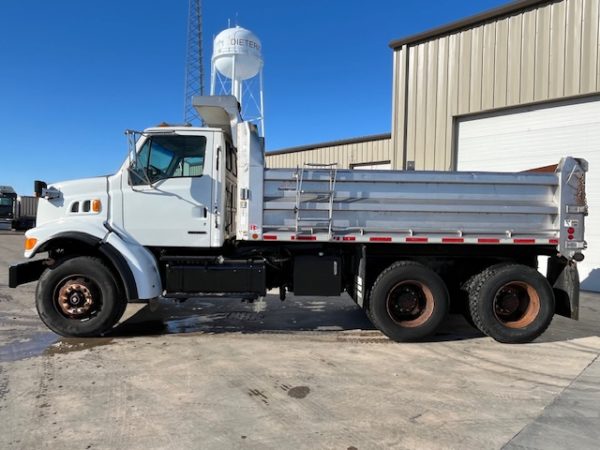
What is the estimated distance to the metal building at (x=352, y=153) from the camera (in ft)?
52.4

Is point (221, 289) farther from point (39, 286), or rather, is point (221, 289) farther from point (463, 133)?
point (463, 133)

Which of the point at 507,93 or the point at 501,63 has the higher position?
the point at 501,63

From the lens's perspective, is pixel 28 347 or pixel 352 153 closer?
pixel 28 347

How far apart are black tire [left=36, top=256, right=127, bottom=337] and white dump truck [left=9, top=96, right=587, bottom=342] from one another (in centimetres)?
2

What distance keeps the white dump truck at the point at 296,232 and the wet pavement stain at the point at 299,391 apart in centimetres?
192

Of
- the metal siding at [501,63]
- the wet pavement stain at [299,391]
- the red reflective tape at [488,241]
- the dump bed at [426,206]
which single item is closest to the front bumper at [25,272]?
the dump bed at [426,206]

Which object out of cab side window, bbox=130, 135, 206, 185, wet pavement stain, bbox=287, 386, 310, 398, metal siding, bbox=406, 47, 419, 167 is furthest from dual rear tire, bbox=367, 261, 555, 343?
metal siding, bbox=406, 47, 419, 167

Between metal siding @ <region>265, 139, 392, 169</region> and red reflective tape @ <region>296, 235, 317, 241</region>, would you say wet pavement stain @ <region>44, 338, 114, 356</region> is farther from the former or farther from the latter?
metal siding @ <region>265, 139, 392, 169</region>

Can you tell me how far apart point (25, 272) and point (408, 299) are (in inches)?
202

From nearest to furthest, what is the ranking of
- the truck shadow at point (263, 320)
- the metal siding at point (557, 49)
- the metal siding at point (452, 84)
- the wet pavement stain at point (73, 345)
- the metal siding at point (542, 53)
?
the wet pavement stain at point (73, 345) < the truck shadow at point (263, 320) < the metal siding at point (557, 49) < the metal siding at point (542, 53) < the metal siding at point (452, 84)

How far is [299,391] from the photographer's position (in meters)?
4.27

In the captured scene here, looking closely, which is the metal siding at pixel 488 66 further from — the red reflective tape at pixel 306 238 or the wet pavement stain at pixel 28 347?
the wet pavement stain at pixel 28 347

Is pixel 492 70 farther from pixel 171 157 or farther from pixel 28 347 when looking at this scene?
pixel 28 347

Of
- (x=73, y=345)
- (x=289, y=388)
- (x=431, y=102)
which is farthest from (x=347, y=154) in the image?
(x=289, y=388)
